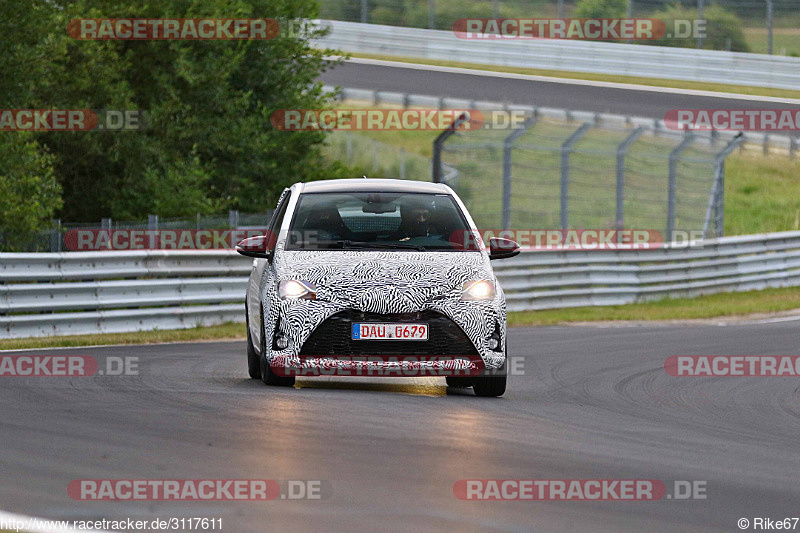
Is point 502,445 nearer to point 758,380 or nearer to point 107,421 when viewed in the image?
point 107,421

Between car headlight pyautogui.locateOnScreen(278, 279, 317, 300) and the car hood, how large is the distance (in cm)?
4

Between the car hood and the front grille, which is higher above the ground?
the car hood

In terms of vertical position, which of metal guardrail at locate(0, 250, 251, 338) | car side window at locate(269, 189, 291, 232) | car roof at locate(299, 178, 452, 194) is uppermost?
car roof at locate(299, 178, 452, 194)

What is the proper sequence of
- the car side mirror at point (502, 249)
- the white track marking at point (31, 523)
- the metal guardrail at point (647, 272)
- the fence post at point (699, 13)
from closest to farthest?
the white track marking at point (31, 523) < the car side mirror at point (502, 249) < the metal guardrail at point (647, 272) < the fence post at point (699, 13)

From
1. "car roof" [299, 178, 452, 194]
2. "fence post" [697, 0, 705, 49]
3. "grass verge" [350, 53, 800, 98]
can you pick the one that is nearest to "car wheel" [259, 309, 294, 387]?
"car roof" [299, 178, 452, 194]

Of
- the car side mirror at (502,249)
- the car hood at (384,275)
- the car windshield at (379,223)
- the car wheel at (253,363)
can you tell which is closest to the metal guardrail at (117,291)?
the car wheel at (253,363)

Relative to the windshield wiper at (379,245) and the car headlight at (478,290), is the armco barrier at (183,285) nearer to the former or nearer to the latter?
the windshield wiper at (379,245)

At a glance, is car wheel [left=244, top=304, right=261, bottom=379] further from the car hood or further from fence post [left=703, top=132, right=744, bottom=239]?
fence post [left=703, top=132, right=744, bottom=239]

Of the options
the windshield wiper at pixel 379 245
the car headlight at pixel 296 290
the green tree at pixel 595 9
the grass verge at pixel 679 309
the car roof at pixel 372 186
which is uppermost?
the green tree at pixel 595 9

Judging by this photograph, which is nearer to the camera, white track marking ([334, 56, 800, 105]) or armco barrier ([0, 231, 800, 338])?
armco barrier ([0, 231, 800, 338])

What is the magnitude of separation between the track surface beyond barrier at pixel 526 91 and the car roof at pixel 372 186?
26.6 meters

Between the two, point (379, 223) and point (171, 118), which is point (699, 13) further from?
point (379, 223)

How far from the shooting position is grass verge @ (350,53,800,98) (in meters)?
39.7

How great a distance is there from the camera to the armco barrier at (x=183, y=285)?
1459cm
